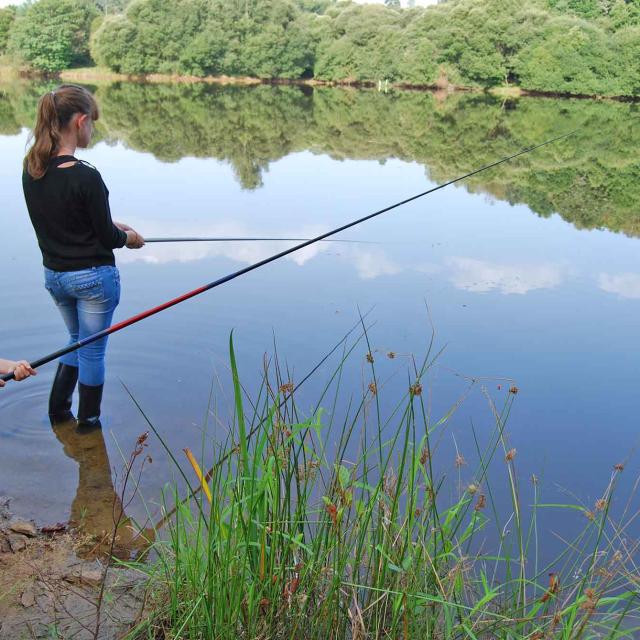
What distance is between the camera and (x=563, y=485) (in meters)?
3.28

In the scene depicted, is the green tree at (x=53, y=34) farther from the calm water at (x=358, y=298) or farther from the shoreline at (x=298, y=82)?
the calm water at (x=358, y=298)

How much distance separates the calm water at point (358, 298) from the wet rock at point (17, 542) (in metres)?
0.22

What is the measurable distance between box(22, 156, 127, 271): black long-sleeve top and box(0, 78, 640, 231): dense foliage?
7489 millimetres

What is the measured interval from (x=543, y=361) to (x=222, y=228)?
4375 millimetres

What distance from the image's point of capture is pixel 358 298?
232 inches

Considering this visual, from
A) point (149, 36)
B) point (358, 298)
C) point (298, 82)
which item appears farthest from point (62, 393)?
point (298, 82)

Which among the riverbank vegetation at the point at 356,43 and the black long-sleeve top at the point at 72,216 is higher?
the riverbank vegetation at the point at 356,43

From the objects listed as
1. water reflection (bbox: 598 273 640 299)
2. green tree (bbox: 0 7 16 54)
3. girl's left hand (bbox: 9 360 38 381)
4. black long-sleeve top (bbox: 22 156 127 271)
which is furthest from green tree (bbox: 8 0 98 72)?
girl's left hand (bbox: 9 360 38 381)

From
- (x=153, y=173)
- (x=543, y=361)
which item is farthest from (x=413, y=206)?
(x=543, y=361)

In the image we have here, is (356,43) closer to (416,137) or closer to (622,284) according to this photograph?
(416,137)

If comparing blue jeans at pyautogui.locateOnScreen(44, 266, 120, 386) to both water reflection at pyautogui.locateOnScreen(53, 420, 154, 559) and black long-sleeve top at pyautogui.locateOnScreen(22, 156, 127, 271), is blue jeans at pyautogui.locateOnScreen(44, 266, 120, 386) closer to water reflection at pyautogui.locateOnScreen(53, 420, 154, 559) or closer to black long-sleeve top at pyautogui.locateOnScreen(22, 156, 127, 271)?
black long-sleeve top at pyautogui.locateOnScreen(22, 156, 127, 271)

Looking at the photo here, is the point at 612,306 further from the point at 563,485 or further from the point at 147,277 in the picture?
the point at 147,277

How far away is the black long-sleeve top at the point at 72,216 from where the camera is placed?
9.37ft

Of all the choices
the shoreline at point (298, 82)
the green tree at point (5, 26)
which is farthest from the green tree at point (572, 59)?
the green tree at point (5, 26)
